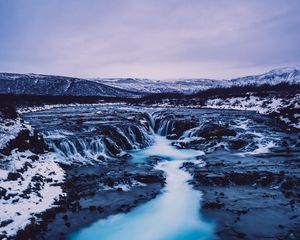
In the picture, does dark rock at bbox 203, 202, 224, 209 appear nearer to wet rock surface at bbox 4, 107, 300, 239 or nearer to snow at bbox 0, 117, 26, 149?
wet rock surface at bbox 4, 107, 300, 239

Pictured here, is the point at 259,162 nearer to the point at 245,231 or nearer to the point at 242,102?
the point at 245,231

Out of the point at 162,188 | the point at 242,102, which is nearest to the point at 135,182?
the point at 162,188

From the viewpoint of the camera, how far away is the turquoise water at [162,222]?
40.6 feet

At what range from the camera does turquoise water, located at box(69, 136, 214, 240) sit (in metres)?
12.4

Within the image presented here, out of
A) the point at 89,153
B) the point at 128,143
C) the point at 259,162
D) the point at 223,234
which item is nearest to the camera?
the point at 223,234

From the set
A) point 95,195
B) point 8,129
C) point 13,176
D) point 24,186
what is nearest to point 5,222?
point 24,186

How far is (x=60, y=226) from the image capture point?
12.6 metres

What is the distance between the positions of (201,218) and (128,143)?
1611 cm

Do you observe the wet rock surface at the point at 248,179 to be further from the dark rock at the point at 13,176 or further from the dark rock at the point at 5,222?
the dark rock at the point at 13,176

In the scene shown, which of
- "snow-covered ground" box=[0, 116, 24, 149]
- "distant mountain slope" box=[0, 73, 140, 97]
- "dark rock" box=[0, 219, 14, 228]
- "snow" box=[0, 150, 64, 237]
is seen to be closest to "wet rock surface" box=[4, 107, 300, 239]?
"snow" box=[0, 150, 64, 237]

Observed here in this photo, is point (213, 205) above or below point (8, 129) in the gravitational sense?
below

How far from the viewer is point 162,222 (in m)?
13.6

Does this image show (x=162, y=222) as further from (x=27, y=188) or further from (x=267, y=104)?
(x=267, y=104)

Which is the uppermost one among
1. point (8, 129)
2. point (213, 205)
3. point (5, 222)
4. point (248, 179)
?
point (8, 129)
